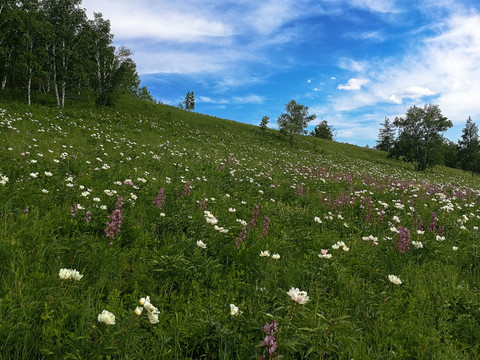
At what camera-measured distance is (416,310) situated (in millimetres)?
3141

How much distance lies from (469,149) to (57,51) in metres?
93.2

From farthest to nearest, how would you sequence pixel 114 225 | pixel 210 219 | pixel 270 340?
pixel 210 219 → pixel 114 225 → pixel 270 340

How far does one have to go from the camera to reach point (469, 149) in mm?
68062

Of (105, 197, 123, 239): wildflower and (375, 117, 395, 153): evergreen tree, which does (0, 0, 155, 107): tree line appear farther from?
(375, 117, 395, 153): evergreen tree

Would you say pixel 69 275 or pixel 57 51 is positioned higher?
pixel 57 51

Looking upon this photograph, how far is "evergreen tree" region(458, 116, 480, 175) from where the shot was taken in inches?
2527

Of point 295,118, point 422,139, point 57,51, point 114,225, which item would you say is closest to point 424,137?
point 422,139

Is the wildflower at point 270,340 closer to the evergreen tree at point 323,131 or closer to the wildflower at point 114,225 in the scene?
the wildflower at point 114,225

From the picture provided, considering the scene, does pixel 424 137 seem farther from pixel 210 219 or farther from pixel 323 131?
pixel 323 131

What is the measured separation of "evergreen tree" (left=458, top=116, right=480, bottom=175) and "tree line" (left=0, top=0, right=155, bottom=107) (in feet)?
272

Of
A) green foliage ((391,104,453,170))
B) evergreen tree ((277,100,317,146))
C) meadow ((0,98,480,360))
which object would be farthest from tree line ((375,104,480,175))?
meadow ((0,98,480,360))

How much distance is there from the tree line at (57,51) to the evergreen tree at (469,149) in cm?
8287

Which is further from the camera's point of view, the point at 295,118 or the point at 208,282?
the point at 295,118

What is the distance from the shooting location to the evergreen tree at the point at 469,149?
64.2m
